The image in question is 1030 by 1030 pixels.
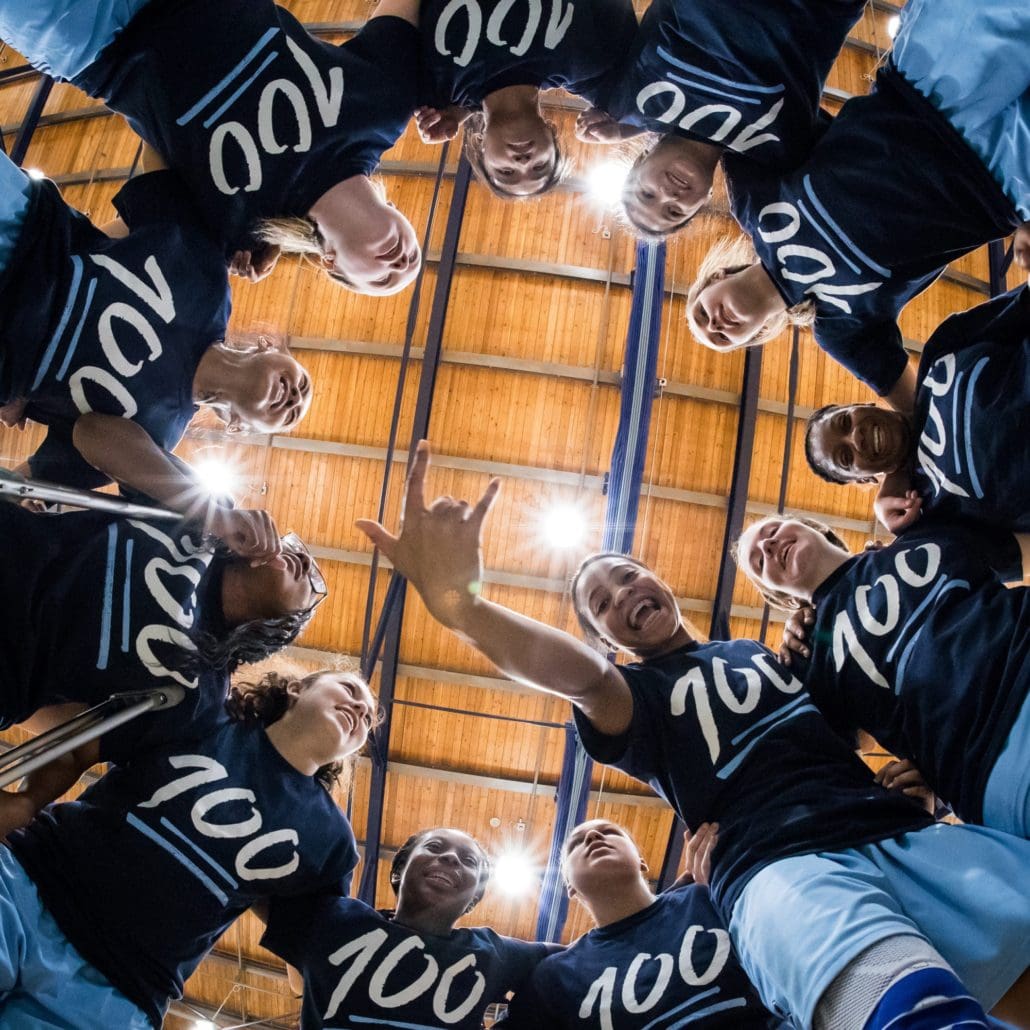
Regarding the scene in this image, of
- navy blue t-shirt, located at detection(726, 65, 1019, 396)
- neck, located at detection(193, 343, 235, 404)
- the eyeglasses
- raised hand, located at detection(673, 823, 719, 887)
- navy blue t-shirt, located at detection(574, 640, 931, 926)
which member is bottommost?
raised hand, located at detection(673, 823, 719, 887)

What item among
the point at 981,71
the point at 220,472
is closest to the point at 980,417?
the point at 981,71

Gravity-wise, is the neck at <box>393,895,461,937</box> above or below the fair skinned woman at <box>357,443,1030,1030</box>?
below

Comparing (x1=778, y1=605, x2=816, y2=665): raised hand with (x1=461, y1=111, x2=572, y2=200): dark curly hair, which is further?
(x1=461, y1=111, x2=572, y2=200): dark curly hair

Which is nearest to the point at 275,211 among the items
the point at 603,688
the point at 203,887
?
the point at 603,688

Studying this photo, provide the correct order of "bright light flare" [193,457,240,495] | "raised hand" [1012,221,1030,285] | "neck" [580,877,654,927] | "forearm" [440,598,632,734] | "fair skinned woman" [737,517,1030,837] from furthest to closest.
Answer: "bright light flare" [193,457,240,495] → "neck" [580,877,654,927] → "raised hand" [1012,221,1030,285] → "forearm" [440,598,632,734] → "fair skinned woman" [737,517,1030,837]

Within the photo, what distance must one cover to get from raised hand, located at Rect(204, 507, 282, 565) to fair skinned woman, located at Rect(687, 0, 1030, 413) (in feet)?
5.87

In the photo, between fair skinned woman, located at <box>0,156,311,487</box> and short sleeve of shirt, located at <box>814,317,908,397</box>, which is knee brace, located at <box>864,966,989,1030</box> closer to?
short sleeve of shirt, located at <box>814,317,908,397</box>

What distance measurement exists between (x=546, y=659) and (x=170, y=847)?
1313 millimetres

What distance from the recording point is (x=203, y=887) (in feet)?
7.65

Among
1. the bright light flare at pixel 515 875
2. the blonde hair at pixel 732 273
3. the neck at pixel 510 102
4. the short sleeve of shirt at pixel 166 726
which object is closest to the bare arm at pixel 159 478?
the short sleeve of shirt at pixel 166 726

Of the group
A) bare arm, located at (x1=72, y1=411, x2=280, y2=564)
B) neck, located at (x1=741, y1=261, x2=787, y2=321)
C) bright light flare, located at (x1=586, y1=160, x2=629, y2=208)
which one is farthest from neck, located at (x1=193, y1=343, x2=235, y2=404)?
bright light flare, located at (x1=586, y1=160, x2=629, y2=208)

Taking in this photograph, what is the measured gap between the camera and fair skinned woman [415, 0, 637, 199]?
7.89 ft

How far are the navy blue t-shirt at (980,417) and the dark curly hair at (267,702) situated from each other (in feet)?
7.41

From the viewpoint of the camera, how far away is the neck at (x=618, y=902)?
2.56m
